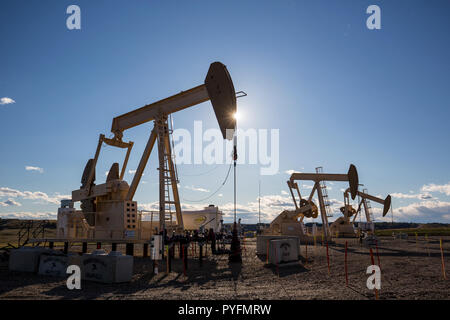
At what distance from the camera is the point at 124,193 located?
47.3 feet

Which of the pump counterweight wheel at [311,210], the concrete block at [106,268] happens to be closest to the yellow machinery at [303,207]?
the pump counterweight wheel at [311,210]

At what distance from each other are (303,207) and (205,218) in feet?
→ 29.9

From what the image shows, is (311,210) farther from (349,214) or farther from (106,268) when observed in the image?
(106,268)

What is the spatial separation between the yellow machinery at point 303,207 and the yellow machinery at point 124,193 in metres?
12.1

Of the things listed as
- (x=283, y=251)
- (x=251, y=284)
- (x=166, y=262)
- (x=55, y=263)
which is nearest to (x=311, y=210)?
(x=283, y=251)

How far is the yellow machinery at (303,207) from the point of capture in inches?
914

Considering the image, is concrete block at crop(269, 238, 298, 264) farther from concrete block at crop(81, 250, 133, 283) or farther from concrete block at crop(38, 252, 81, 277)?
concrete block at crop(38, 252, 81, 277)

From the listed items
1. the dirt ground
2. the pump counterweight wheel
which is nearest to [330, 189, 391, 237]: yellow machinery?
the pump counterweight wheel

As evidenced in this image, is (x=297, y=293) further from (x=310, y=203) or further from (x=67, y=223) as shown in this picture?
(x=310, y=203)

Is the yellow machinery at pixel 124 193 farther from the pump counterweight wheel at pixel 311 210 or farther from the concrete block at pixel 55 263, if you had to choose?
the pump counterweight wheel at pixel 311 210

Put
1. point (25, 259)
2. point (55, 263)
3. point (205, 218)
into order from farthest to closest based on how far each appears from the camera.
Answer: point (205, 218) → point (25, 259) → point (55, 263)

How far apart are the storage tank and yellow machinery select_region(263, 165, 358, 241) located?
5.49 m

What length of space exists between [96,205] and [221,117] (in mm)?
8232
